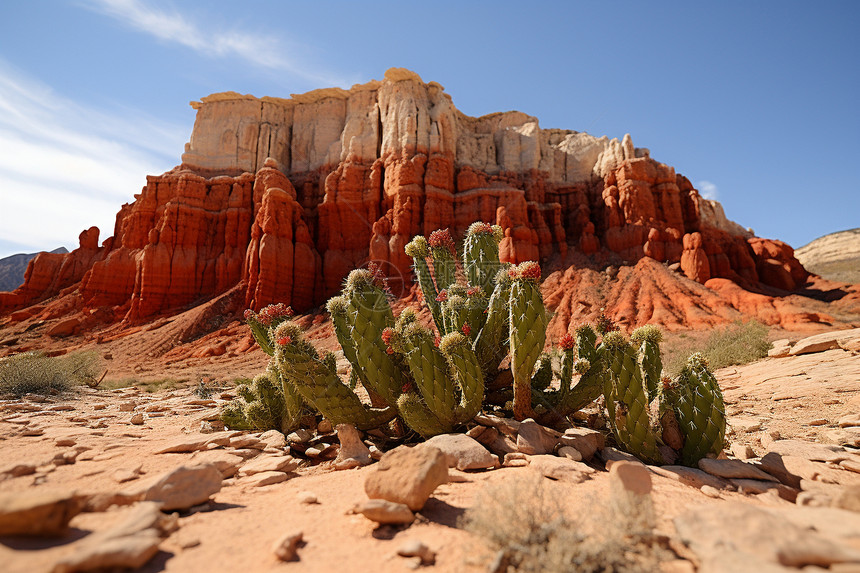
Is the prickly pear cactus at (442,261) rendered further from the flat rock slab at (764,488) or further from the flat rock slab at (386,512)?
the flat rock slab at (764,488)

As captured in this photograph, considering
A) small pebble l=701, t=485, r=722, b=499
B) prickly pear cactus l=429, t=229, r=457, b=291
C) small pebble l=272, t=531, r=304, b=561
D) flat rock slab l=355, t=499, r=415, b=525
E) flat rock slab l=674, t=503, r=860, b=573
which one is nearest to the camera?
flat rock slab l=674, t=503, r=860, b=573

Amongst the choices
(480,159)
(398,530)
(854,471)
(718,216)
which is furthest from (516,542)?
(718,216)

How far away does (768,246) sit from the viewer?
3069cm

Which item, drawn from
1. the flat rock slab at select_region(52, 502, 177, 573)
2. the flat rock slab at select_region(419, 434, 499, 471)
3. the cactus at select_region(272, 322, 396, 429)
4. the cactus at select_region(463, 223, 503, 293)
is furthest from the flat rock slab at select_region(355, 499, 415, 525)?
the cactus at select_region(463, 223, 503, 293)

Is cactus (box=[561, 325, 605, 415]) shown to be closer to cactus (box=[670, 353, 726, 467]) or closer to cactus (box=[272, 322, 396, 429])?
cactus (box=[670, 353, 726, 467])

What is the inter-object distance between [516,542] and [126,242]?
41550 mm

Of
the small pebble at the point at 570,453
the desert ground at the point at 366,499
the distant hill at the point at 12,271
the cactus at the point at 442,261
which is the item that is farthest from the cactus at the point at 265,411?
the distant hill at the point at 12,271

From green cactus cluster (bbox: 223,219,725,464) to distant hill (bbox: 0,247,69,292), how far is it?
102927 millimetres

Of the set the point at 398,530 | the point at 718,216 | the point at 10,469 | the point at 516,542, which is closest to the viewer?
the point at 516,542

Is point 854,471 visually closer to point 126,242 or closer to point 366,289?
point 366,289

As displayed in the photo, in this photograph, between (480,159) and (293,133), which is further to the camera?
(293,133)

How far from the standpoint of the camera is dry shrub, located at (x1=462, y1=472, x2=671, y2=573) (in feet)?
7.62

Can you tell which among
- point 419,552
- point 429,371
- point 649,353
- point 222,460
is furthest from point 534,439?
point 222,460

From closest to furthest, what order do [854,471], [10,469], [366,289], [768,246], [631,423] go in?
[10,469] < [854,471] < [631,423] < [366,289] < [768,246]
